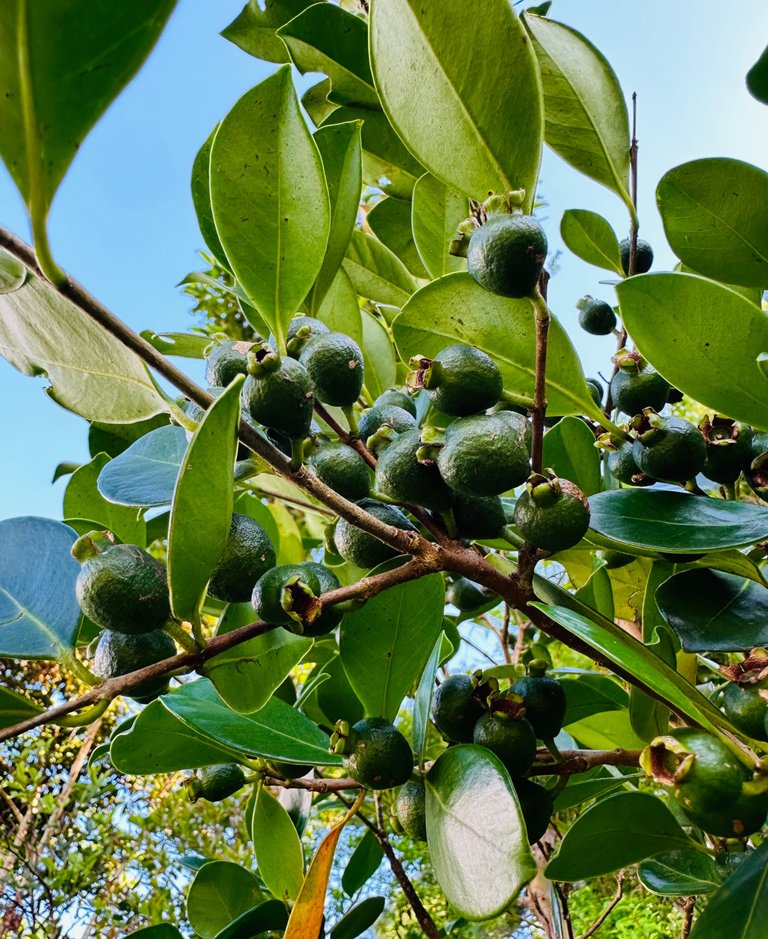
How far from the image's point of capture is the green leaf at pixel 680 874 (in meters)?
0.82

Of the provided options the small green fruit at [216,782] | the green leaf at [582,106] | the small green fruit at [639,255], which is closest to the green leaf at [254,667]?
the small green fruit at [216,782]

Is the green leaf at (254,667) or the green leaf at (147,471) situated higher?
the green leaf at (147,471)

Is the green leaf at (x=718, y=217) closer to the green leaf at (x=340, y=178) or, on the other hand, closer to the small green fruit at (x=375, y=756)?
the green leaf at (x=340, y=178)

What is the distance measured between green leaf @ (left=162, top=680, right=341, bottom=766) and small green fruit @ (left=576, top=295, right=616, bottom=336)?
2.48ft

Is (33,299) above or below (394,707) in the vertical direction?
above

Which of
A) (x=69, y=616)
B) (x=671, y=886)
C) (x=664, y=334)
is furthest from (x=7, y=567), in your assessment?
(x=671, y=886)

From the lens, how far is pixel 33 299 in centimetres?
64

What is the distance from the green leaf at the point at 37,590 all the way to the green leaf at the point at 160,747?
0.15 m

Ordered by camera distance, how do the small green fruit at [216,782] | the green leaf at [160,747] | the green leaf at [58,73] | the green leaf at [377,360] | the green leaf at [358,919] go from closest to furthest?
the green leaf at [58,73], the green leaf at [160,747], the small green fruit at [216,782], the green leaf at [358,919], the green leaf at [377,360]

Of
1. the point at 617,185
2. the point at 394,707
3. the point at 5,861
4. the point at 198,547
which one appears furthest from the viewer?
the point at 5,861

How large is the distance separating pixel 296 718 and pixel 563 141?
2.44 feet

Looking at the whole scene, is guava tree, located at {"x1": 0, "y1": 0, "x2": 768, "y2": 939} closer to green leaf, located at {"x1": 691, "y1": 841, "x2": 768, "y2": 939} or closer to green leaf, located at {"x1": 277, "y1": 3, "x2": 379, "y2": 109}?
green leaf, located at {"x1": 691, "y1": 841, "x2": 768, "y2": 939}

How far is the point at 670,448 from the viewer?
73cm

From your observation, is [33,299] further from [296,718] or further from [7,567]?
[296,718]
